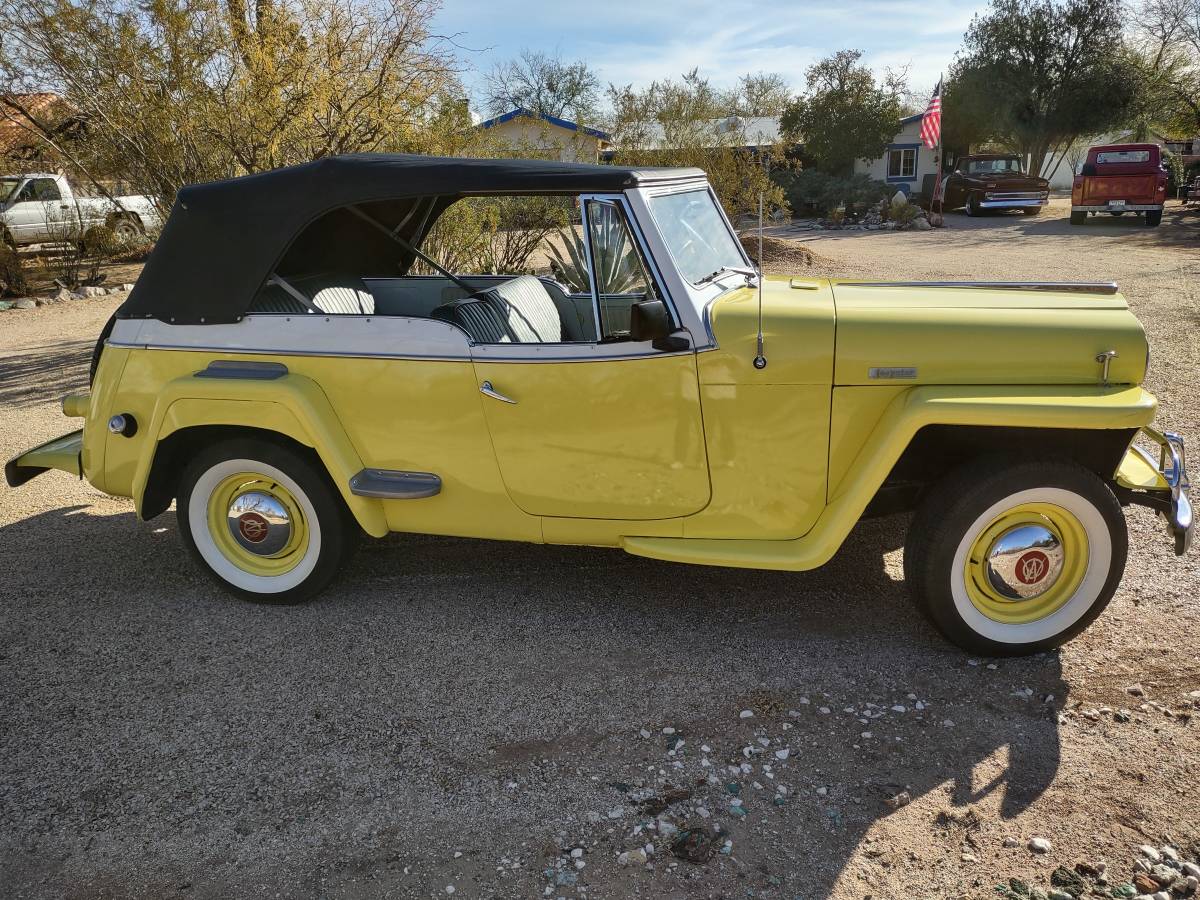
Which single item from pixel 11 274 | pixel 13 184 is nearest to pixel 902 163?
pixel 13 184

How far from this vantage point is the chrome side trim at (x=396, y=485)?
3.62 metres

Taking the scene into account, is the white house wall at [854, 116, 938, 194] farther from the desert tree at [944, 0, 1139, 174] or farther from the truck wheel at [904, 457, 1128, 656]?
the truck wheel at [904, 457, 1128, 656]

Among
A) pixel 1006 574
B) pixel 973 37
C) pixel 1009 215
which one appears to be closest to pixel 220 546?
pixel 1006 574

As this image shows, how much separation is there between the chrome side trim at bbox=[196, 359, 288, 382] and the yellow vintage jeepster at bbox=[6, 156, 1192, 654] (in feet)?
0.04

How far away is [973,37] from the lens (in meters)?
31.7

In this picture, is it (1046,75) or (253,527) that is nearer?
(253,527)

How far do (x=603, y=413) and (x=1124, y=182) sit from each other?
22830mm

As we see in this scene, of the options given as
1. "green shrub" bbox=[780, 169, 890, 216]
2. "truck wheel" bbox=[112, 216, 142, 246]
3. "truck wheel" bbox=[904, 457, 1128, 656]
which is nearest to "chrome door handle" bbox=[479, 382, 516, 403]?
"truck wheel" bbox=[904, 457, 1128, 656]

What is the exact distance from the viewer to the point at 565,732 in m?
3.04

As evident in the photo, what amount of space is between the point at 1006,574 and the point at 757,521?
3.09ft

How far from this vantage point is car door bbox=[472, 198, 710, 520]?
3.29 metres

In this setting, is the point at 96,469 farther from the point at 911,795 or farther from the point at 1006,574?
the point at 1006,574

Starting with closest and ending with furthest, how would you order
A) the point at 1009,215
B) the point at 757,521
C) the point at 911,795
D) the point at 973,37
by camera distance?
the point at 911,795
the point at 757,521
the point at 1009,215
the point at 973,37

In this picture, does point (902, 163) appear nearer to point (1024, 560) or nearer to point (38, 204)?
point (38, 204)
